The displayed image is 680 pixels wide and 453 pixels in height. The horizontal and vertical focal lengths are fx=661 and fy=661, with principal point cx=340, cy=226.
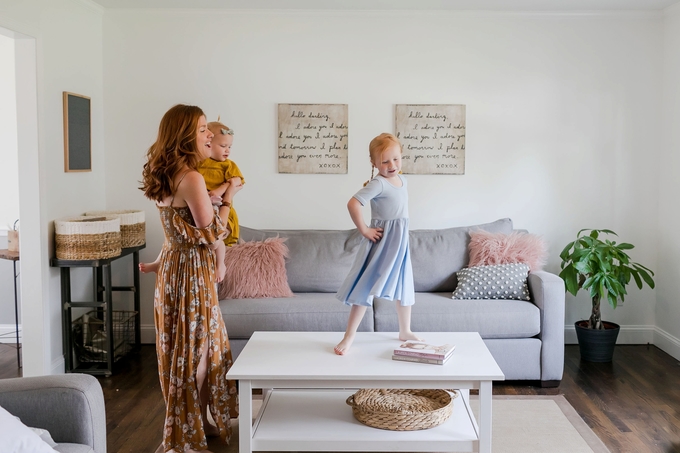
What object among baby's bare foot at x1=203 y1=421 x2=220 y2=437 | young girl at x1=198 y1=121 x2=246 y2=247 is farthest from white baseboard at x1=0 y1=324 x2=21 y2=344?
young girl at x1=198 y1=121 x2=246 y2=247

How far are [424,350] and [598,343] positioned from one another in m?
2.12

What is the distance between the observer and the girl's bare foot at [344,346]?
2832 mm

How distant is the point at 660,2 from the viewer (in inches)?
174

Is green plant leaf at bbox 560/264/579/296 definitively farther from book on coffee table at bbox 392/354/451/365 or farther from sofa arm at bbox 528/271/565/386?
book on coffee table at bbox 392/354/451/365

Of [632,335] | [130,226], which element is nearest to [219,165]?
[130,226]

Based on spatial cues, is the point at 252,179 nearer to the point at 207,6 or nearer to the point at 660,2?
the point at 207,6

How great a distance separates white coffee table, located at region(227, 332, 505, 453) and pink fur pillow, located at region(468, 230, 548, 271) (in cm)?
139

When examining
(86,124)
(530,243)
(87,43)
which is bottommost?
(530,243)

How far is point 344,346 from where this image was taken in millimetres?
2861

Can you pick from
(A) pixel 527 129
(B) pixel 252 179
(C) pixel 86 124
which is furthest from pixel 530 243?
(C) pixel 86 124

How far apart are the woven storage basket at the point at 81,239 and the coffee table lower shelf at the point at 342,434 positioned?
1.63 metres

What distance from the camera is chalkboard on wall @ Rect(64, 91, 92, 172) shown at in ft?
13.4

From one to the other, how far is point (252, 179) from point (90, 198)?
111 centimetres

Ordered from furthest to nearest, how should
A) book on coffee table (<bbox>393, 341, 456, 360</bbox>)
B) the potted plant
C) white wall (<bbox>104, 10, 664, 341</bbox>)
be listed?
white wall (<bbox>104, 10, 664, 341</bbox>)
the potted plant
book on coffee table (<bbox>393, 341, 456, 360</bbox>)
